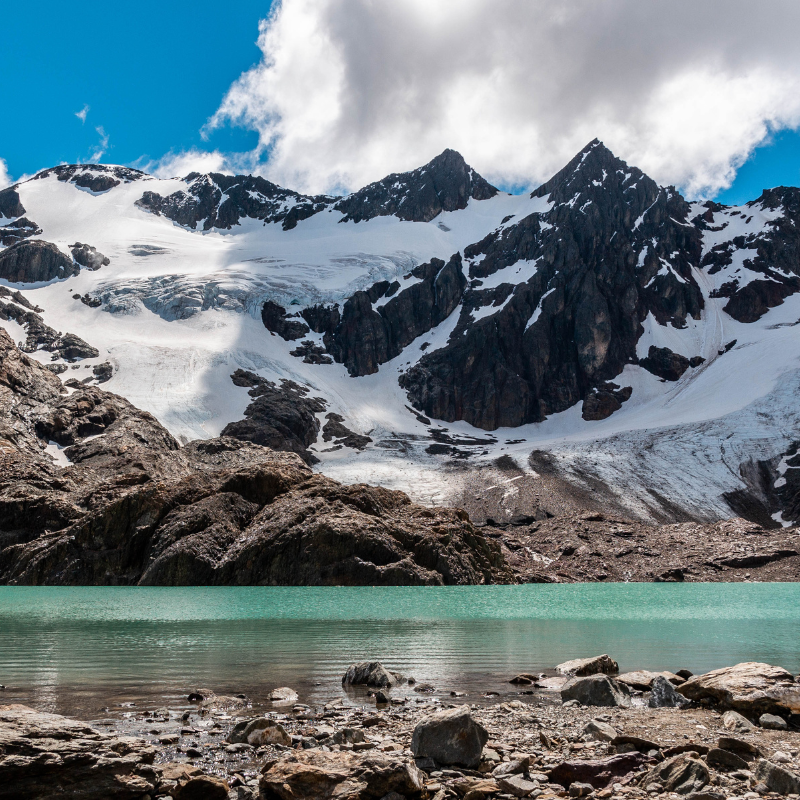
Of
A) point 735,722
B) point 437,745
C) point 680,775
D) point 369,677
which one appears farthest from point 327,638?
point 680,775

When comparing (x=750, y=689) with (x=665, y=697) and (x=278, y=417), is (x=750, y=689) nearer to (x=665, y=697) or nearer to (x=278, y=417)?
(x=665, y=697)

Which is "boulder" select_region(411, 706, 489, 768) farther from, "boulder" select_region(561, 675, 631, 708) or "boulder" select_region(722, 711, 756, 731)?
"boulder" select_region(561, 675, 631, 708)

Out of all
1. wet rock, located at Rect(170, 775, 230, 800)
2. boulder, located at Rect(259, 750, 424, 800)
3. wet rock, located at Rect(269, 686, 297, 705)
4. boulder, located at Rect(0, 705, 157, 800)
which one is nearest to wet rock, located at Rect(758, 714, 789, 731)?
boulder, located at Rect(259, 750, 424, 800)

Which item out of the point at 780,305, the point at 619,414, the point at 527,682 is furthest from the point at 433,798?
the point at 780,305

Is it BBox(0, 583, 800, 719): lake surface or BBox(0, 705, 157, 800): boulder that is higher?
BBox(0, 705, 157, 800): boulder

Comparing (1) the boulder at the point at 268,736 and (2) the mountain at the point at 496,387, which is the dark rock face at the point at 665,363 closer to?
(2) the mountain at the point at 496,387

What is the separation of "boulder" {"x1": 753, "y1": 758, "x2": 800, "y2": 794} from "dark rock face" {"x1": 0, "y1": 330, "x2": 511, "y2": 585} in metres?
52.3

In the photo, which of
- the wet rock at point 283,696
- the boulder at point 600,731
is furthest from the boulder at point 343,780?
the wet rock at point 283,696

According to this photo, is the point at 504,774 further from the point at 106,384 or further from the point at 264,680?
the point at 106,384

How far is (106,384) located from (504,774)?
146786mm

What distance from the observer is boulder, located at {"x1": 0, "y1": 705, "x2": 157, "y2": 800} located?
7.46 m

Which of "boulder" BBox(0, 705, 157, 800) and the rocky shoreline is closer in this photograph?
"boulder" BBox(0, 705, 157, 800)

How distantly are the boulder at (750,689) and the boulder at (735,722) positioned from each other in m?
0.49

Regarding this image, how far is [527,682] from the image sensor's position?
55.3 feet
